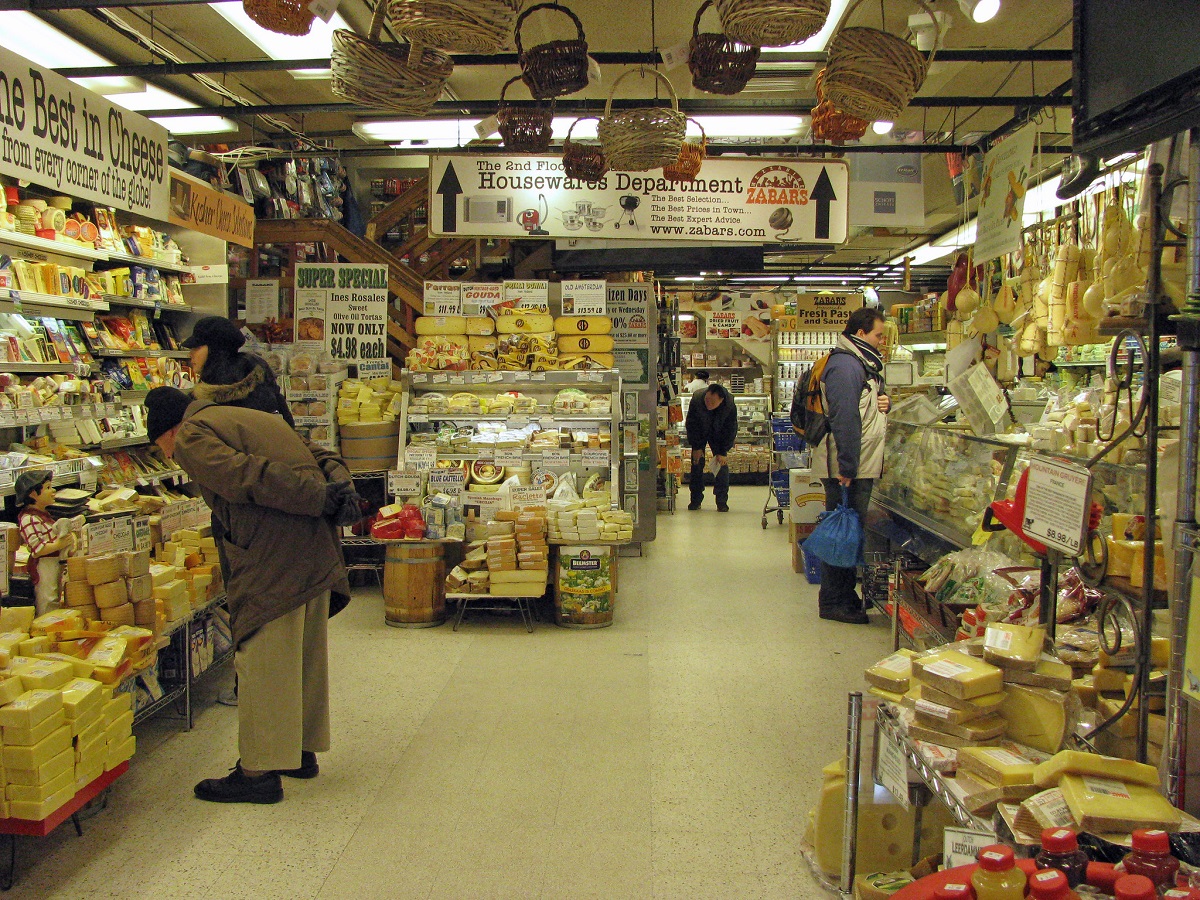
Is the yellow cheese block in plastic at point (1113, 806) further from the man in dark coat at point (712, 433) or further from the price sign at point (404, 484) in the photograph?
the man in dark coat at point (712, 433)

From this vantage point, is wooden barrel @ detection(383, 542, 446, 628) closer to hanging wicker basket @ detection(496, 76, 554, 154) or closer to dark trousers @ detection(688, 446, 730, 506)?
hanging wicker basket @ detection(496, 76, 554, 154)

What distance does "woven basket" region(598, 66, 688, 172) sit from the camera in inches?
169

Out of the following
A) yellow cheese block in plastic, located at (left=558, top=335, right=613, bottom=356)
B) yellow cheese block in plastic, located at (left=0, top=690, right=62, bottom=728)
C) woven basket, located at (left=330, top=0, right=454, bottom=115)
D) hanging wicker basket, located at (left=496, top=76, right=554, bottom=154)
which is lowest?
yellow cheese block in plastic, located at (left=0, top=690, right=62, bottom=728)

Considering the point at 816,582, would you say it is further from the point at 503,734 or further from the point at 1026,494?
the point at 1026,494

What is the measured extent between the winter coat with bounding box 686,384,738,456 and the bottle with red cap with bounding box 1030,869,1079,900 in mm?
9987

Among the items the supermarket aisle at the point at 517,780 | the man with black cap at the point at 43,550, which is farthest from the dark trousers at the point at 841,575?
the man with black cap at the point at 43,550

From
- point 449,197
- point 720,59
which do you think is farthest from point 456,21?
point 449,197

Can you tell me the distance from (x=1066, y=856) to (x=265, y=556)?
9.15ft

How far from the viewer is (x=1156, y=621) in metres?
2.58

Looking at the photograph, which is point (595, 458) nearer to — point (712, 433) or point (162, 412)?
point (162, 412)

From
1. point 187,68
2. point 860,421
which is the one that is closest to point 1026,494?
point 860,421

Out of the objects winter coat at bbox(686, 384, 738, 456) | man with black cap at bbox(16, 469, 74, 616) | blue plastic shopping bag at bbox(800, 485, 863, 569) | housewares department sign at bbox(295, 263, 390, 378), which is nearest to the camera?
man with black cap at bbox(16, 469, 74, 616)

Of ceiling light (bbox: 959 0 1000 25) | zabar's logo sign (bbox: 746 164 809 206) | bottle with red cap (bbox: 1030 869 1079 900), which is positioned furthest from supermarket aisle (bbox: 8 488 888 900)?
ceiling light (bbox: 959 0 1000 25)

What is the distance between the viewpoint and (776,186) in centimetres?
654
